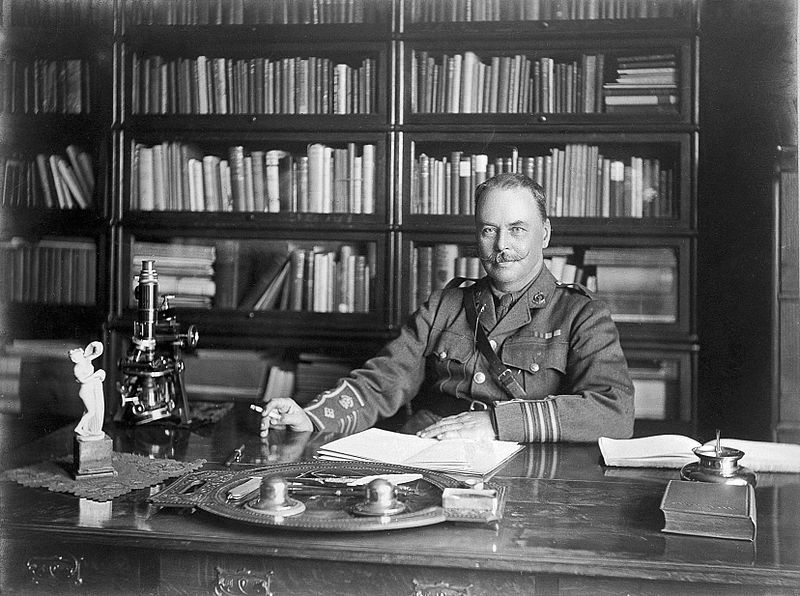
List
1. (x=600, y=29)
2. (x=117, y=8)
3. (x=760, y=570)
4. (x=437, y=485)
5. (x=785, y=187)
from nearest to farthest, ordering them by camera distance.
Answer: (x=760, y=570) < (x=437, y=485) < (x=785, y=187) < (x=600, y=29) < (x=117, y=8)

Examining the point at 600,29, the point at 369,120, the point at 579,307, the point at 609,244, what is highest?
the point at 600,29

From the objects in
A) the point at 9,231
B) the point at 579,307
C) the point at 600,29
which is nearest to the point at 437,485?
the point at 579,307

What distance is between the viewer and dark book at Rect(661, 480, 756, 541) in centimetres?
137

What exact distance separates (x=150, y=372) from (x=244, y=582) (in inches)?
37.4

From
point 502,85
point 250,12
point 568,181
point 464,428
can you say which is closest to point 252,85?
point 250,12

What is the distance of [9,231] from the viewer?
11.2 feet

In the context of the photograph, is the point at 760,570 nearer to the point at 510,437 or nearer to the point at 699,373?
the point at 510,437

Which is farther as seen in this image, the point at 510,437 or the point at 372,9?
the point at 372,9

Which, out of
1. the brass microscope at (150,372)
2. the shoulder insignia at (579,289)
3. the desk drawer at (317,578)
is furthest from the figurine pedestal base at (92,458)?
the shoulder insignia at (579,289)

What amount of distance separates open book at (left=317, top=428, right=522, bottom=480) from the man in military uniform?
201 mm

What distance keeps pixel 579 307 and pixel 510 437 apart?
0.49 metres

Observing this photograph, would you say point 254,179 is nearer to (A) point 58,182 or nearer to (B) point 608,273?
(A) point 58,182

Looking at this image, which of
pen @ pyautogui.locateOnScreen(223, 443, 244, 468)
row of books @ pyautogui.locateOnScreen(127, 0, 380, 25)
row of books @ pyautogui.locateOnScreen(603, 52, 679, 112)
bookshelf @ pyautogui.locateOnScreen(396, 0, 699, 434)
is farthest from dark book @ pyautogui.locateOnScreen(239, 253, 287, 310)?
pen @ pyautogui.locateOnScreen(223, 443, 244, 468)

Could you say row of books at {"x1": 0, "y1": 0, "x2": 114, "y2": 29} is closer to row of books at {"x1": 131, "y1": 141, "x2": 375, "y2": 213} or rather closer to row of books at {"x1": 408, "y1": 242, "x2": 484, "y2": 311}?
row of books at {"x1": 131, "y1": 141, "x2": 375, "y2": 213}
